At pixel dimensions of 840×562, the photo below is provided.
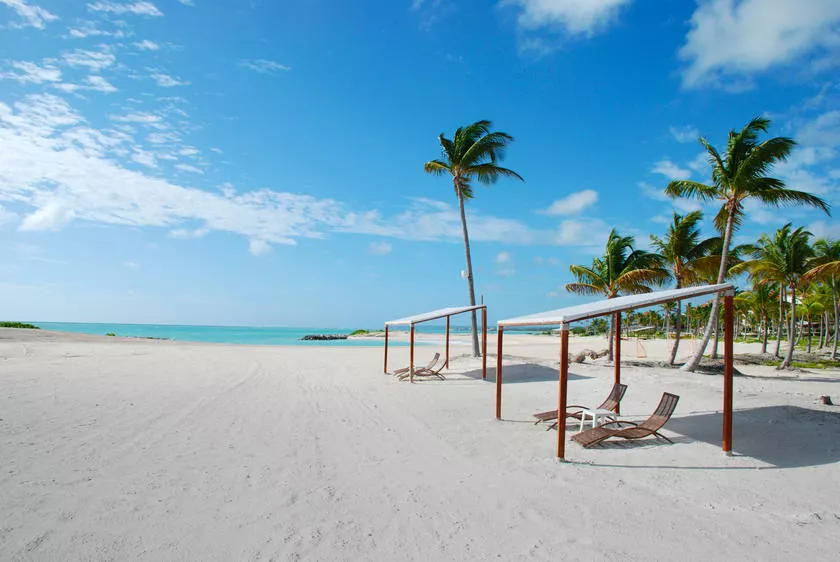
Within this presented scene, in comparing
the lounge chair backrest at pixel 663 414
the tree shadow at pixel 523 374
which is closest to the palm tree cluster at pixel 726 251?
the tree shadow at pixel 523 374

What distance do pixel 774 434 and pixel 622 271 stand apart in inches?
586

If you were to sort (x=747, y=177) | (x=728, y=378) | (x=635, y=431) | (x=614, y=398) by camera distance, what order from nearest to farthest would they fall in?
(x=728, y=378) < (x=635, y=431) < (x=614, y=398) < (x=747, y=177)

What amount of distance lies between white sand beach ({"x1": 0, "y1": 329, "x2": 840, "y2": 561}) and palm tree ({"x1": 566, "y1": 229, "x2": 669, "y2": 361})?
1033cm

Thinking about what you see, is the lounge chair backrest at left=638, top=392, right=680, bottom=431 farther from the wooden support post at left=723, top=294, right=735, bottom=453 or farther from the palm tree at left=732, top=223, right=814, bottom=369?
the palm tree at left=732, top=223, right=814, bottom=369

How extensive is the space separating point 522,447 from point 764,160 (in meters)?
13.9

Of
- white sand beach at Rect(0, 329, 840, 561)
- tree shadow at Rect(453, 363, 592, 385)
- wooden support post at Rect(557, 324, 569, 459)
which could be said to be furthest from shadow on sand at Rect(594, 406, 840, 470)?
tree shadow at Rect(453, 363, 592, 385)

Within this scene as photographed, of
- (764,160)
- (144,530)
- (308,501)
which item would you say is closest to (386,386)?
(308,501)

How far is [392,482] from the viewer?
5.83 m

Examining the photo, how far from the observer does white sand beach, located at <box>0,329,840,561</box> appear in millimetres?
4184

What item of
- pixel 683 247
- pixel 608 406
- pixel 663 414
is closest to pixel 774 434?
pixel 663 414

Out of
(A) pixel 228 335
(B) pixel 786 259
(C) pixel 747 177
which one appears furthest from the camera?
(A) pixel 228 335

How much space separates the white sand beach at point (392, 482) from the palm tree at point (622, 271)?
33.9 feet

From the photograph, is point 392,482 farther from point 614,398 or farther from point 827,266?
point 827,266

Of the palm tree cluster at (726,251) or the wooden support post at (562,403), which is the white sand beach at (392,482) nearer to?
the wooden support post at (562,403)
